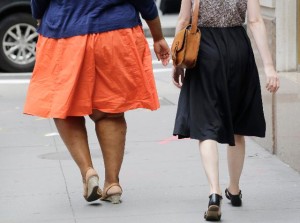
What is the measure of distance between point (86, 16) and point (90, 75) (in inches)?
14.4

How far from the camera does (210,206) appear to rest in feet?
20.4

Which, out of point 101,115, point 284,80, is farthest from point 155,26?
point 284,80

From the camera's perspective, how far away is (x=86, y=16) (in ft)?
21.8

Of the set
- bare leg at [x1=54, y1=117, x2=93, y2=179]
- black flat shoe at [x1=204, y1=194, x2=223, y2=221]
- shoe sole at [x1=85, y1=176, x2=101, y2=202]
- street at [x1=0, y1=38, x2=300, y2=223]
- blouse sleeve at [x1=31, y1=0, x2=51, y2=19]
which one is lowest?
street at [x1=0, y1=38, x2=300, y2=223]

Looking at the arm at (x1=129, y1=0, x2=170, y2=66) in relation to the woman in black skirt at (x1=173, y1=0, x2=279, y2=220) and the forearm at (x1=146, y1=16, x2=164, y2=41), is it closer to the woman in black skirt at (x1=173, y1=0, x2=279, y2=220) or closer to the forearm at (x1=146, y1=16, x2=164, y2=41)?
the forearm at (x1=146, y1=16, x2=164, y2=41)

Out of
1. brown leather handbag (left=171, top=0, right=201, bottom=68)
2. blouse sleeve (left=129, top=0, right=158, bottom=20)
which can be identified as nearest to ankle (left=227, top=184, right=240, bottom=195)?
brown leather handbag (left=171, top=0, right=201, bottom=68)

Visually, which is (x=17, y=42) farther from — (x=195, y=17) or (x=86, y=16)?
(x=195, y=17)

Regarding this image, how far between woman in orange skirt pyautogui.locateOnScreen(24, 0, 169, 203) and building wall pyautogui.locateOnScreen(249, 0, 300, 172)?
1.46m

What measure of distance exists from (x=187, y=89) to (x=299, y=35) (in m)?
2.17

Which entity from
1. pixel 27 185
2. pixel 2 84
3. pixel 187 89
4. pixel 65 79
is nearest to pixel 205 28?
pixel 187 89

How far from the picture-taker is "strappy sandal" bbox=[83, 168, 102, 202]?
6.68 metres

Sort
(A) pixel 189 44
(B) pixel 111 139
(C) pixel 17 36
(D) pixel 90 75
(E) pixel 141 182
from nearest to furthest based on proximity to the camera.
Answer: (A) pixel 189 44 → (D) pixel 90 75 → (B) pixel 111 139 → (E) pixel 141 182 → (C) pixel 17 36

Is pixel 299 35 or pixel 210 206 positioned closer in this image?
pixel 210 206

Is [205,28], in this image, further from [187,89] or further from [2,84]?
[2,84]
